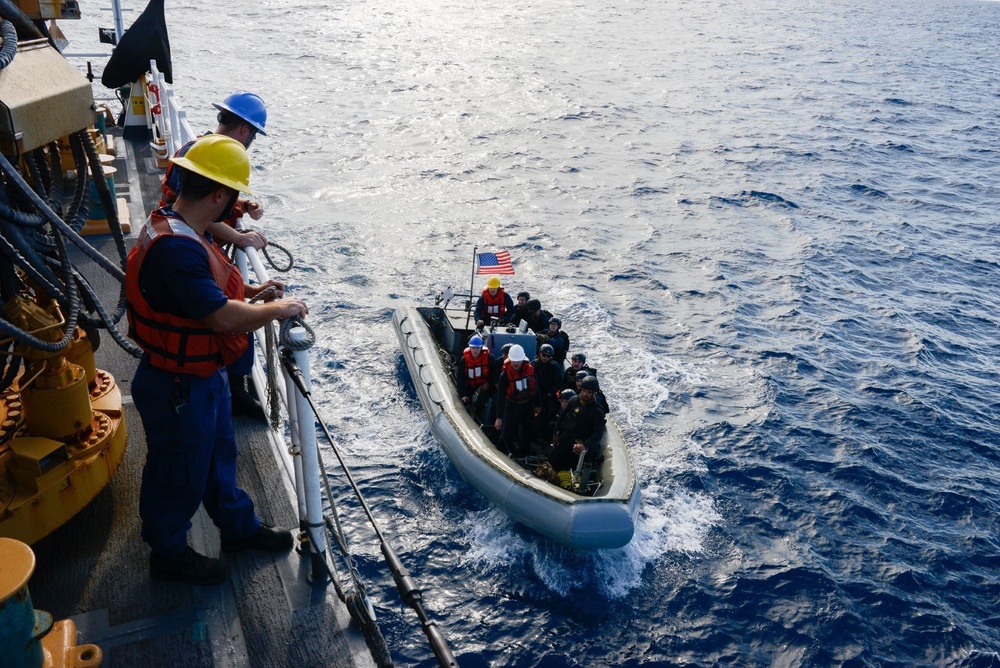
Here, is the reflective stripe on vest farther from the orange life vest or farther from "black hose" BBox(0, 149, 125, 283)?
the orange life vest

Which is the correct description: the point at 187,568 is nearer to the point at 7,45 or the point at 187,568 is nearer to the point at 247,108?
the point at 7,45

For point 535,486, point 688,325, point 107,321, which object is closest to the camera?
point 107,321

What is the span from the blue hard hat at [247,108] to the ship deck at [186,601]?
2.41m

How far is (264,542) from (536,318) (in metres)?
10.2

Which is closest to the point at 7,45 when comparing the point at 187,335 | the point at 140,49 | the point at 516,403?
the point at 187,335

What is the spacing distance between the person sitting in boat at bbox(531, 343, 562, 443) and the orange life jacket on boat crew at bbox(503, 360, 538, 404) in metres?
0.37

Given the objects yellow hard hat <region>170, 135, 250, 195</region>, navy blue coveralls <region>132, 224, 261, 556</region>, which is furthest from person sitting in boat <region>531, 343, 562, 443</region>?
yellow hard hat <region>170, 135, 250, 195</region>

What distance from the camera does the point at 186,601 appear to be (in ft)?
13.9

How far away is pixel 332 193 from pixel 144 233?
23.6 m

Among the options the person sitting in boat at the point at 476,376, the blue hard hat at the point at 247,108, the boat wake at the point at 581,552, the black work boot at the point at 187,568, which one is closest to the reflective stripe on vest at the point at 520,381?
the person sitting in boat at the point at 476,376

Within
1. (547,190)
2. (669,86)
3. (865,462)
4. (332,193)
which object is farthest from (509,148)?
(865,462)

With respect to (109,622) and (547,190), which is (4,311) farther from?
(547,190)

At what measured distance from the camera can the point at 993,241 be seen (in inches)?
1000

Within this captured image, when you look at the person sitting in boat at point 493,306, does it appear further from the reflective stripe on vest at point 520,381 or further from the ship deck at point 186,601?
the ship deck at point 186,601
